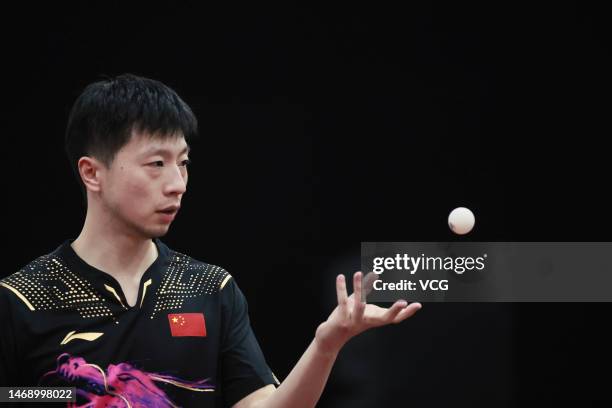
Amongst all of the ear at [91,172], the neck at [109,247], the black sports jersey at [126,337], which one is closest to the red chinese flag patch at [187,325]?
the black sports jersey at [126,337]

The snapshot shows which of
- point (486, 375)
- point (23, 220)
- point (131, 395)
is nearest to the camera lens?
point (131, 395)

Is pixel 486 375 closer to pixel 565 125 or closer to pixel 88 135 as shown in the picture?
pixel 565 125

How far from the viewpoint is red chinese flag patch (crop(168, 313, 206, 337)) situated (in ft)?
6.73

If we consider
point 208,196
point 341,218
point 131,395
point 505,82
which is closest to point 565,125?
point 505,82

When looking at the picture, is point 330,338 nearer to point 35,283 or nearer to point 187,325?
point 187,325

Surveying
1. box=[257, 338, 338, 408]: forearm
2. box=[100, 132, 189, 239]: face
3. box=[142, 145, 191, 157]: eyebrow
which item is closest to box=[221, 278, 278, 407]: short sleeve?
box=[257, 338, 338, 408]: forearm

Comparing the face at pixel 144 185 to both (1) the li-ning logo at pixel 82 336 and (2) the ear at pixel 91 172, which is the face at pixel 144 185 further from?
(1) the li-ning logo at pixel 82 336

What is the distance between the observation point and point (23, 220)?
365 centimetres

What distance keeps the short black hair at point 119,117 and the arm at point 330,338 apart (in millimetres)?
626

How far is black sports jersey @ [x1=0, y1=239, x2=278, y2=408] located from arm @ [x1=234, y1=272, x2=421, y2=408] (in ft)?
0.51

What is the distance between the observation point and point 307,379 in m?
1.88

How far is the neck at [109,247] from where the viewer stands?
208 centimetres

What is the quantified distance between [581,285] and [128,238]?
2.42m

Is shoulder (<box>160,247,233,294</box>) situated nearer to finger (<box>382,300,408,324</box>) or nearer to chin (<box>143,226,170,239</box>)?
chin (<box>143,226,170,239</box>)
